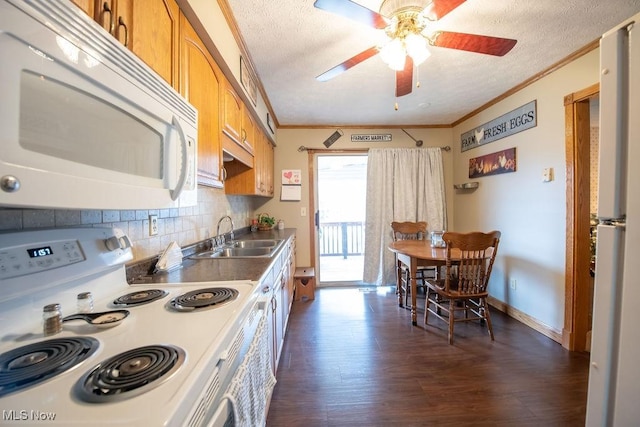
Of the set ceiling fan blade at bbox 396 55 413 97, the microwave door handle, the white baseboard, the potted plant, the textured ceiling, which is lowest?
the white baseboard

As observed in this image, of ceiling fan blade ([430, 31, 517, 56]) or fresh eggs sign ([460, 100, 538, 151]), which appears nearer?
ceiling fan blade ([430, 31, 517, 56])

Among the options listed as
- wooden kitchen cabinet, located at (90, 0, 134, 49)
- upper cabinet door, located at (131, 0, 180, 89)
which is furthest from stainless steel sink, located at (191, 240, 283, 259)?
wooden kitchen cabinet, located at (90, 0, 134, 49)

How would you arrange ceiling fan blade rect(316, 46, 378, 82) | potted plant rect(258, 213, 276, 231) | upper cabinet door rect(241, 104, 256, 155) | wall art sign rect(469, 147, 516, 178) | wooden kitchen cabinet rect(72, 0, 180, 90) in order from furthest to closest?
potted plant rect(258, 213, 276, 231) → wall art sign rect(469, 147, 516, 178) → upper cabinet door rect(241, 104, 256, 155) → ceiling fan blade rect(316, 46, 378, 82) → wooden kitchen cabinet rect(72, 0, 180, 90)

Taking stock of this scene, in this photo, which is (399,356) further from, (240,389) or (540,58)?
(540,58)

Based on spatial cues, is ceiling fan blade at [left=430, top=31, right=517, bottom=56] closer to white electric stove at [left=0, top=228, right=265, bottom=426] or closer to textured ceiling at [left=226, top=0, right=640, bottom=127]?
textured ceiling at [left=226, top=0, right=640, bottom=127]

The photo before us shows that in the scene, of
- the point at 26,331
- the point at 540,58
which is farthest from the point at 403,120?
the point at 26,331

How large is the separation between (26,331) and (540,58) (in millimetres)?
3331

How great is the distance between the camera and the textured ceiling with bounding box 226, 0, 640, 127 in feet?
5.07

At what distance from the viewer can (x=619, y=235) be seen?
0.69 meters

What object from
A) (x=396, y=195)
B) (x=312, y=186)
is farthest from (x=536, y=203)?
(x=312, y=186)

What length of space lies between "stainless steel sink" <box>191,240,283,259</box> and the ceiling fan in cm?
141

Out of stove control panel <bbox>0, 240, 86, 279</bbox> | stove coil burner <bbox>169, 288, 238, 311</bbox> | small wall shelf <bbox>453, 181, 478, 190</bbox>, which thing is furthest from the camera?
small wall shelf <bbox>453, 181, 478, 190</bbox>

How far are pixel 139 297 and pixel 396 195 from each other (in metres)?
3.26

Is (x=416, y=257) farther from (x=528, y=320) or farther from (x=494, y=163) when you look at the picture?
(x=494, y=163)
